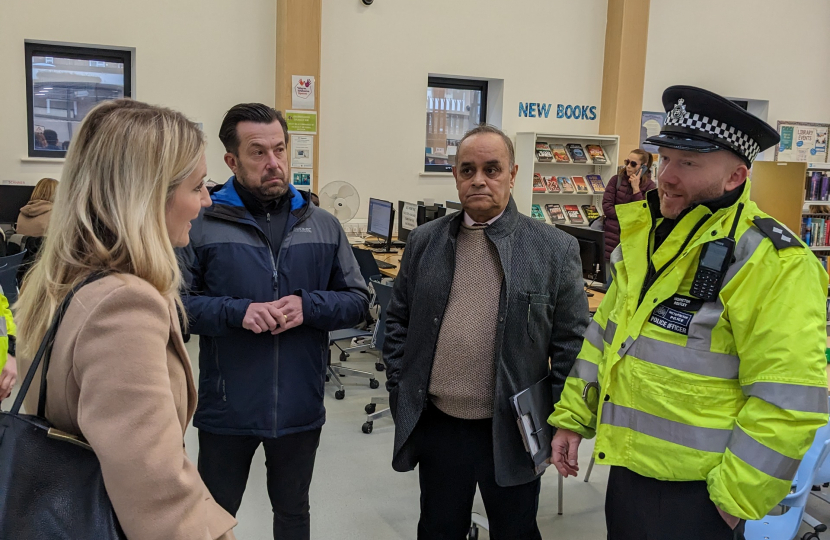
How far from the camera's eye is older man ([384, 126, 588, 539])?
1813 mm

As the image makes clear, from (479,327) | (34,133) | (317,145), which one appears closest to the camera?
(479,327)

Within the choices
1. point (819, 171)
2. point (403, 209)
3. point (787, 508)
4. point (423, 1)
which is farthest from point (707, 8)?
point (787, 508)

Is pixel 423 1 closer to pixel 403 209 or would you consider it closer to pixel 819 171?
pixel 403 209

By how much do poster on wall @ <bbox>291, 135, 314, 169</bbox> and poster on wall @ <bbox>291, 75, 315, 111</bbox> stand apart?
306 millimetres

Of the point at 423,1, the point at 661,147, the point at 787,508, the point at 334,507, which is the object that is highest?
the point at 423,1

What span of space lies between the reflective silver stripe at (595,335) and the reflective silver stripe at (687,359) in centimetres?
19

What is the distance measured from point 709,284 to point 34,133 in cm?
651

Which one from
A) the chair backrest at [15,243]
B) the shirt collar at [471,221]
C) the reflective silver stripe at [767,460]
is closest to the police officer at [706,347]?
the reflective silver stripe at [767,460]

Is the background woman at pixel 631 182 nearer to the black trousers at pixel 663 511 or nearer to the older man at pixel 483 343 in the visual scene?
the older man at pixel 483 343

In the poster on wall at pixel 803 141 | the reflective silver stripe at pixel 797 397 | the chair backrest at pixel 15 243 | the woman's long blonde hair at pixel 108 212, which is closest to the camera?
the woman's long blonde hair at pixel 108 212

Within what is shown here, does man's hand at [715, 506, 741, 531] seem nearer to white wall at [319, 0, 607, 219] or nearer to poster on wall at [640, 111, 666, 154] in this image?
white wall at [319, 0, 607, 219]

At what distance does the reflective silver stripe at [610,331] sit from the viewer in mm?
1623

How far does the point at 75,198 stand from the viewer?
1.04 m

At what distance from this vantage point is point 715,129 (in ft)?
4.82
